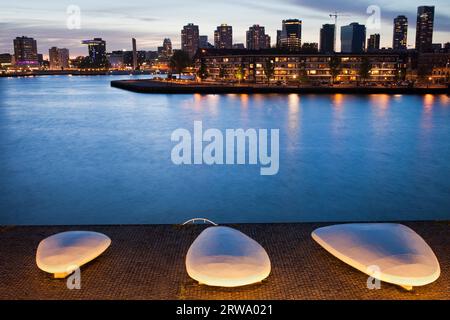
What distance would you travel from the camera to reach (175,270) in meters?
5.39

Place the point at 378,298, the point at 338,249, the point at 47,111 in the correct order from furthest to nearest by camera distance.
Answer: the point at 47,111 → the point at 338,249 → the point at 378,298

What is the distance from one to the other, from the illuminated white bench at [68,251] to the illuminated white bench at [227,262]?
124 centimetres

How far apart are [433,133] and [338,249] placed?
2747cm

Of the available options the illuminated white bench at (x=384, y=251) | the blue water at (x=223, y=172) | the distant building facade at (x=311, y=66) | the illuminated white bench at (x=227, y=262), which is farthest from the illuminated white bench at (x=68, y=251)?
the distant building facade at (x=311, y=66)

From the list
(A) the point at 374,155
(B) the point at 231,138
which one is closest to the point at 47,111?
(B) the point at 231,138

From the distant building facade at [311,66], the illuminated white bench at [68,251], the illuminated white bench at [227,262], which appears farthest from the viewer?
the distant building facade at [311,66]

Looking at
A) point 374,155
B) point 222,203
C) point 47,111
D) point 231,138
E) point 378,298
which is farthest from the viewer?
point 47,111

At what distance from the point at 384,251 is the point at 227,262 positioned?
1.86m

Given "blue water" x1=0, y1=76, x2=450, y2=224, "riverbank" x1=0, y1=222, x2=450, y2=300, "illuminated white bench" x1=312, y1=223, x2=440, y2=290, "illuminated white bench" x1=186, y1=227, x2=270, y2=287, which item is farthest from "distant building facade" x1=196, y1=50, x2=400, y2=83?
"illuminated white bench" x1=186, y1=227, x2=270, y2=287

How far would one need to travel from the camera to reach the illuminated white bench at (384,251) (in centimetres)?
476

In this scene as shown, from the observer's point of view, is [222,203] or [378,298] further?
[222,203]

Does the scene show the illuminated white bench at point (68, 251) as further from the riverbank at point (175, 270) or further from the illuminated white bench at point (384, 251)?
the illuminated white bench at point (384, 251)

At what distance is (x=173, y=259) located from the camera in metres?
5.70

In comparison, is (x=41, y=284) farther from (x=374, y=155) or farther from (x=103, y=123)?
(x=103, y=123)
